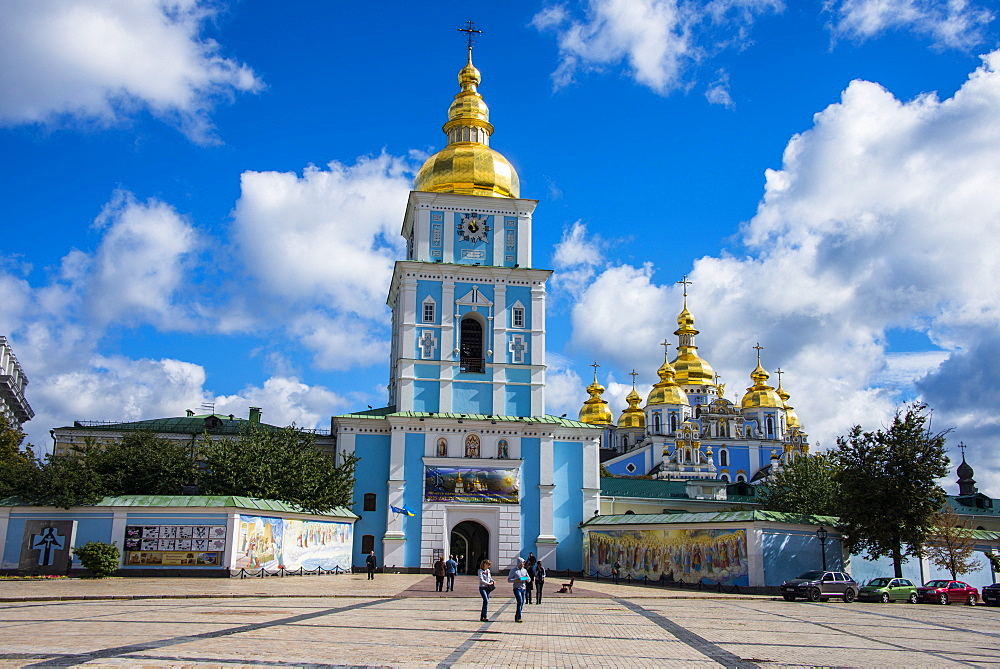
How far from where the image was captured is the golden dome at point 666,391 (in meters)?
89.1

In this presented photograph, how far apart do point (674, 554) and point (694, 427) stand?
53.4 meters

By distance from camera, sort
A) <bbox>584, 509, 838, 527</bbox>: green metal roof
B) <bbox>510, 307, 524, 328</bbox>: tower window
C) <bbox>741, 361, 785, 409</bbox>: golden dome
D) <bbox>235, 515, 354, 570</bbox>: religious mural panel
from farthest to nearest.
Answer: <bbox>741, 361, 785, 409</bbox>: golden dome
<bbox>510, 307, 524, 328</bbox>: tower window
<bbox>584, 509, 838, 527</bbox>: green metal roof
<bbox>235, 515, 354, 570</bbox>: religious mural panel

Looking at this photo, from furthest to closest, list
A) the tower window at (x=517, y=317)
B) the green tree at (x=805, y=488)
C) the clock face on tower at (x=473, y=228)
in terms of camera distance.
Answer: the clock face on tower at (x=473, y=228) < the green tree at (x=805, y=488) < the tower window at (x=517, y=317)

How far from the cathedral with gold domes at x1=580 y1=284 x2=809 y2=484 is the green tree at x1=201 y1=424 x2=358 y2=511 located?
1813 inches

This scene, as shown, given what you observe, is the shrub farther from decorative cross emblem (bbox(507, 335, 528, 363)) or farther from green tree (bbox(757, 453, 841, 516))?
green tree (bbox(757, 453, 841, 516))

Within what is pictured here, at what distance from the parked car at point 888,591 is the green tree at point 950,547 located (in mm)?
6495

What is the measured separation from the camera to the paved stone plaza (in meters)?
12.1

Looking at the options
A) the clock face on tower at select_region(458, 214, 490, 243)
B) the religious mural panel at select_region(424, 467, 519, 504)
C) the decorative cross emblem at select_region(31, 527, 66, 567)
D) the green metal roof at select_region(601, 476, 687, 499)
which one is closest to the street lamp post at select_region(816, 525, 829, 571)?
the religious mural panel at select_region(424, 467, 519, 504)

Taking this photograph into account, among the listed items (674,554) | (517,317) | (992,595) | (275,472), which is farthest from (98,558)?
(992,595)

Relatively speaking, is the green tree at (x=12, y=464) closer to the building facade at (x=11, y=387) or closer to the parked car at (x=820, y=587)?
the building facade at (x=11, y=387)

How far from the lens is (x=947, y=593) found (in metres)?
32.1

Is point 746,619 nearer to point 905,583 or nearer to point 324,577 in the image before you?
point 905,583

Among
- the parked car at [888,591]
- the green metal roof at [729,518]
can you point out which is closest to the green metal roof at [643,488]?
the green metal roof at [729,518]

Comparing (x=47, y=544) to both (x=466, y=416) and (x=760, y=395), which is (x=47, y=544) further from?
(x=760, y=395)
